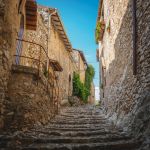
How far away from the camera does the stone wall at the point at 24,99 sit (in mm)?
6199

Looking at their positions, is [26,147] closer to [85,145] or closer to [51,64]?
[85,145]

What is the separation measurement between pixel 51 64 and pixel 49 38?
1.50m

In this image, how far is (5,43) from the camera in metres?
5.85

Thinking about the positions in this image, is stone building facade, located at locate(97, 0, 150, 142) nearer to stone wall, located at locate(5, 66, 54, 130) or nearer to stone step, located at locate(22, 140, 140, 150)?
stone step, located at locate(22, 140, 140, 150)

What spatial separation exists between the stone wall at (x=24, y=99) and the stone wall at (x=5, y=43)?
0.27 metres

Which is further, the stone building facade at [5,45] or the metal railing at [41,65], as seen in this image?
the metal railing at [41,65]

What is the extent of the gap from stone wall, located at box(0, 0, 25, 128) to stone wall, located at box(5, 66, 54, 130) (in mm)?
268

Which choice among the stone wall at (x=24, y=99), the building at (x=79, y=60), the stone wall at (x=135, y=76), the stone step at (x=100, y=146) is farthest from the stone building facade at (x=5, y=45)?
the building at (x=79, y=60)

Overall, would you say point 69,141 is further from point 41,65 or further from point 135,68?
point 41,65

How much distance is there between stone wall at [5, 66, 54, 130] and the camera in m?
6.20

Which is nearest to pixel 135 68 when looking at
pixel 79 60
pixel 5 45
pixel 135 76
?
pixel 135 76

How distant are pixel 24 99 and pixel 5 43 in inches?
65.7

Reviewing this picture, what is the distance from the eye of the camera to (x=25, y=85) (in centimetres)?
675

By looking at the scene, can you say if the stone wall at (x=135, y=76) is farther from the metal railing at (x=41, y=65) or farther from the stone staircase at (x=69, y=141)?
the metal railing at (x=41, y=65)
